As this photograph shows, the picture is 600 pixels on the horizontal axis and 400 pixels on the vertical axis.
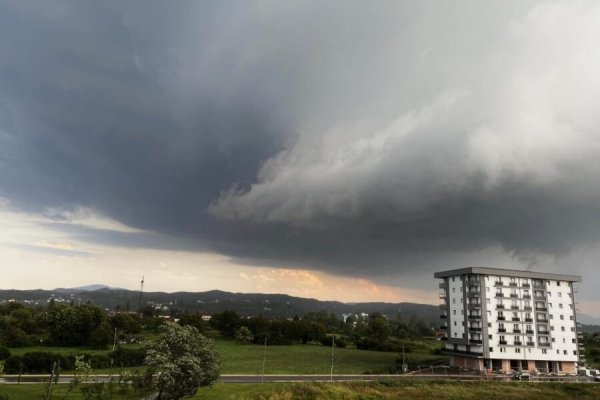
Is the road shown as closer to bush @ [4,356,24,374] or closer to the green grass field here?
bush @ [4,356,24,374]

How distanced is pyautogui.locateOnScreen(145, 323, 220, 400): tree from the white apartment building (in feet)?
237

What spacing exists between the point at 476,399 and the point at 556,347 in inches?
2207

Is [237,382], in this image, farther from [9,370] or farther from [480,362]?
[480,362]

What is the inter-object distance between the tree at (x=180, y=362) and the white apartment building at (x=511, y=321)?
7222 centimetres

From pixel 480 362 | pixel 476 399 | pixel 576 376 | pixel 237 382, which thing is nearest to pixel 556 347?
pixel 576 376

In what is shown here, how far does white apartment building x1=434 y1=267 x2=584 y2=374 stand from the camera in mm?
99812

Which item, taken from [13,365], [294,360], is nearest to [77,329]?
[13,365]

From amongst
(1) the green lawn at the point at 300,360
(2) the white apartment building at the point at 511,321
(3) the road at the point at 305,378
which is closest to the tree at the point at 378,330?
(1) the green lawn at the point at 300,360

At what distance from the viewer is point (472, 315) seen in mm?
103125

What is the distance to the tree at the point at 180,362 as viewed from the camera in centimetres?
4619

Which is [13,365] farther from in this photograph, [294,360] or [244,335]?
[244,335]

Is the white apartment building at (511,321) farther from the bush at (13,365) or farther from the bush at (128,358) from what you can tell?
the bush at (13,365)

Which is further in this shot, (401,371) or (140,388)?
(401,371)

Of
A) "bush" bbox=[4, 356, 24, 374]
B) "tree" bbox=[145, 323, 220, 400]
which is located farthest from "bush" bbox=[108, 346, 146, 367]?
"tree" bbox=[145, 323, 220, 400]
